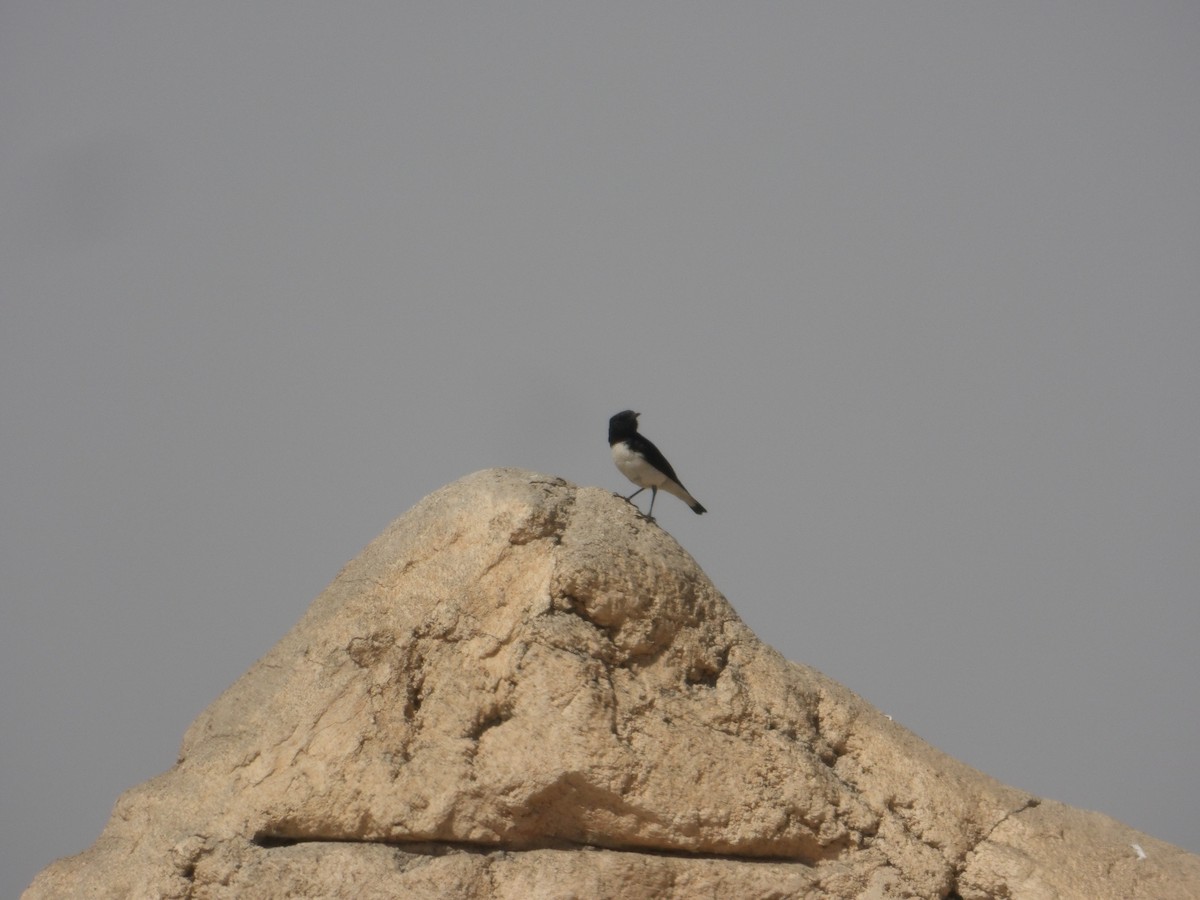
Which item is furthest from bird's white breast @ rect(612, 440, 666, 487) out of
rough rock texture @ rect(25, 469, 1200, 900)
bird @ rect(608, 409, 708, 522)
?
rough rock texture @ rect(25, 469, 1200, 900)

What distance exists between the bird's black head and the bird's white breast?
0.24 ft

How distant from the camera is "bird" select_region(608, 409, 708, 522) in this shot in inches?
409

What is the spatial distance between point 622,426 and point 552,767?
4.45 metres

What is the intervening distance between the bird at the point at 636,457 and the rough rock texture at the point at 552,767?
2611 mm

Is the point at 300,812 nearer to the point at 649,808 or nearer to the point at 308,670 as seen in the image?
the point at 308,670

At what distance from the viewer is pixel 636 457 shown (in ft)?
34.1

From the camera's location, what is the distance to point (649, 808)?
663 centimetres

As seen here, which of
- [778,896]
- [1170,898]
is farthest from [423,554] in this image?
[1170,898]

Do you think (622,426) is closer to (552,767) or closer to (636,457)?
(636,457)

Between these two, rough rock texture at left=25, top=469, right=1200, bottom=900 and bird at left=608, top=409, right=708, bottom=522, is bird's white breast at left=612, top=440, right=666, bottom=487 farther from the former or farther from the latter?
rough rock texture at left=25, top=469, right=1200, bottom=900

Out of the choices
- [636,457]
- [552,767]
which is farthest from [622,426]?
[552,767]

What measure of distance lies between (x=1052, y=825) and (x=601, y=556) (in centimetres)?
319

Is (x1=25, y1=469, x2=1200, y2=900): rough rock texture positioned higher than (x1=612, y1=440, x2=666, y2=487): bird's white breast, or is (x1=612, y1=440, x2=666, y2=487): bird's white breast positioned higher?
(x1=612, y1=440, x2=666, y2=487): bird's white breast

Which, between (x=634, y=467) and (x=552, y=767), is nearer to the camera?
(x=552, y=767)
